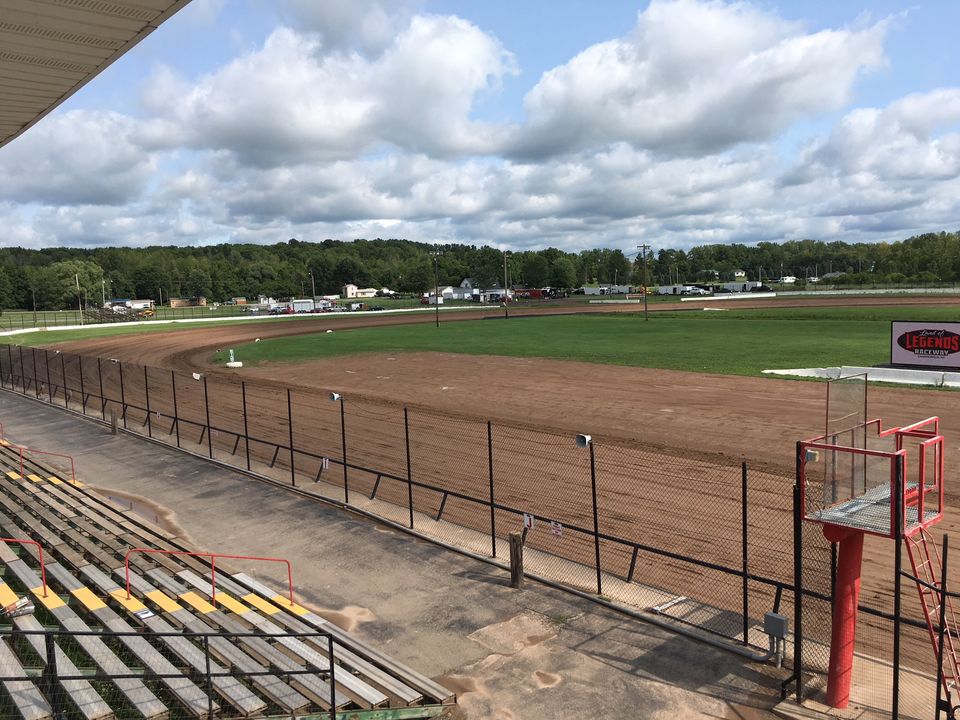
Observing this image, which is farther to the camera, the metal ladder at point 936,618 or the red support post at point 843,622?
the red support post at point 843,622

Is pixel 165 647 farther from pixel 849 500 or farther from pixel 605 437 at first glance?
pixel 605 437

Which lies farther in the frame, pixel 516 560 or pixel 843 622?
pixel 516 560

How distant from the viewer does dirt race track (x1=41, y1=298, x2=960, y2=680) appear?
1373 cm

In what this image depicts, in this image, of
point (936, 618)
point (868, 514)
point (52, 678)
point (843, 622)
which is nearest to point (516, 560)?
point (843, 622)

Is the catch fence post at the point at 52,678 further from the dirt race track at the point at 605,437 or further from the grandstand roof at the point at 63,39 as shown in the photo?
the dirt race track at the point at 605,437

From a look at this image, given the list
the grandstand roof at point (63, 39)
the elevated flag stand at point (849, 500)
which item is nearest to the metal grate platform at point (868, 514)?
the elevated flag stand at point (849, 500)

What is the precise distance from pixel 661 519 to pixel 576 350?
34849mm

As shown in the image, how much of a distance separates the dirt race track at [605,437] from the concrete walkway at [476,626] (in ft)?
7.17

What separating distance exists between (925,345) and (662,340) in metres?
26.1

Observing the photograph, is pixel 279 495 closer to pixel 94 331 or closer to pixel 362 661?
pixel 362 661

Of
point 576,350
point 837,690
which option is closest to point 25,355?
point 576,350

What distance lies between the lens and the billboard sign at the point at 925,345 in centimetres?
2803

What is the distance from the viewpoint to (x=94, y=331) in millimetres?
82188

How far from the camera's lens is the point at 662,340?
179 feet
